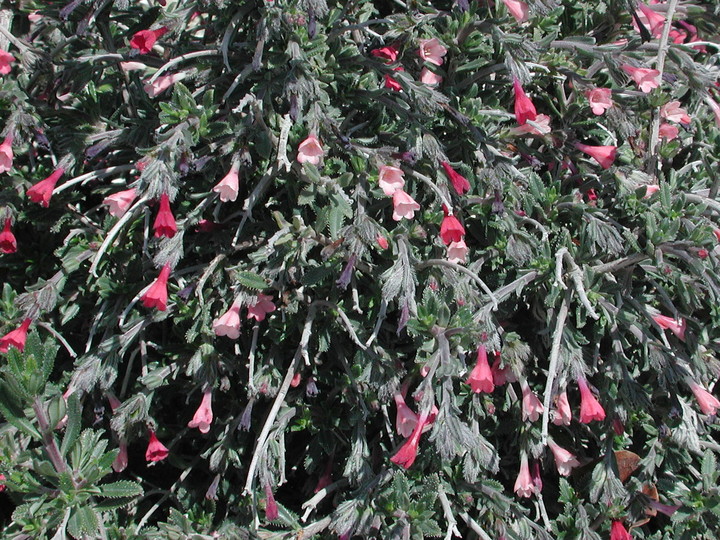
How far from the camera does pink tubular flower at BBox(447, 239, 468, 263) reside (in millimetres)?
2211

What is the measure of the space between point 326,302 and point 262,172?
1.78 feet

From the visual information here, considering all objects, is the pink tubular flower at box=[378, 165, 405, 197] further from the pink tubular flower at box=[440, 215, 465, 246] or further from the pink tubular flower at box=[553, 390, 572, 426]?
the pink tubular flower at box=[553, 390, 572, 426]

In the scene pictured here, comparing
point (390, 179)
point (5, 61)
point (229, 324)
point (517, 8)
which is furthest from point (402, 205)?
point (5, 61)

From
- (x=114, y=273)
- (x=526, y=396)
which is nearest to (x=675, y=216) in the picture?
(x=526, y=396)

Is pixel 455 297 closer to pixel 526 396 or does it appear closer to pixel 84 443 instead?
pixel 526 396

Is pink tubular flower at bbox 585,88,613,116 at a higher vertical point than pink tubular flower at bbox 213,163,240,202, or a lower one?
higher

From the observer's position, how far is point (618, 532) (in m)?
2.25

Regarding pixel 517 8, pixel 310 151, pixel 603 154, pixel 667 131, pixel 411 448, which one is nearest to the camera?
pixel 411 448

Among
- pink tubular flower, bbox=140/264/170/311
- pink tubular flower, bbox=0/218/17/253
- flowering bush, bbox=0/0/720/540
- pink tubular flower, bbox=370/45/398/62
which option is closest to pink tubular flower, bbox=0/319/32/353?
flowering bush, bbox=0/0/720/540

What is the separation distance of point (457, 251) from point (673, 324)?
823mm

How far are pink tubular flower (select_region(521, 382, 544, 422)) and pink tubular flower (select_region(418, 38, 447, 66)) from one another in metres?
1.19

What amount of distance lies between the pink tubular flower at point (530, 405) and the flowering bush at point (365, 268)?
0.04ft

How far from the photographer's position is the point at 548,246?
7.45ft

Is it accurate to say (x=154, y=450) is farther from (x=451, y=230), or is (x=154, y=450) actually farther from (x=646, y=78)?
(x=646, y=78)
